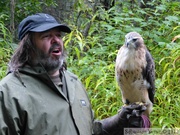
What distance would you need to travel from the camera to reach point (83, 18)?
23.3 feet

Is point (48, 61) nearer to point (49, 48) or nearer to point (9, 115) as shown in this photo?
point (49, 48)

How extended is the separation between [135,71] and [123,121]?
0.65 meters

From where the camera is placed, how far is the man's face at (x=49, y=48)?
8.21 ft

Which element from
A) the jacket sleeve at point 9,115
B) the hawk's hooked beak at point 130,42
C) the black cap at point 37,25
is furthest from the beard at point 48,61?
the hawk's hooked beak at point 130,42

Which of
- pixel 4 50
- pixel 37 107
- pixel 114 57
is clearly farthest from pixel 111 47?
pixel 37 107

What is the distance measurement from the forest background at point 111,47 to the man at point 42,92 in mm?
1704

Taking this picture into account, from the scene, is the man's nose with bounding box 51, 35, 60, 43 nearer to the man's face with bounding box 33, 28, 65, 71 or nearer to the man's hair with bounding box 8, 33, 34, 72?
the man's face with bounding box 33, 28, 65, 71

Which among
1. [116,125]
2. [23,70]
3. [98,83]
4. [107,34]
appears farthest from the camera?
[107,34]

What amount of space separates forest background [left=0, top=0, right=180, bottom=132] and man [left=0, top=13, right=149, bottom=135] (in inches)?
67.1

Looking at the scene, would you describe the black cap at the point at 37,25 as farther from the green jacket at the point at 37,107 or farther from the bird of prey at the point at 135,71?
the bird of prey at the point at 135,71

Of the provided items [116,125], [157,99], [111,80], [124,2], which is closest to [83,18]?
[124,2]

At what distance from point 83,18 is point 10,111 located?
507 cm

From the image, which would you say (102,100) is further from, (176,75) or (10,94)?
(10,94)

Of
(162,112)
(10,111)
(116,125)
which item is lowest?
(162,112)
